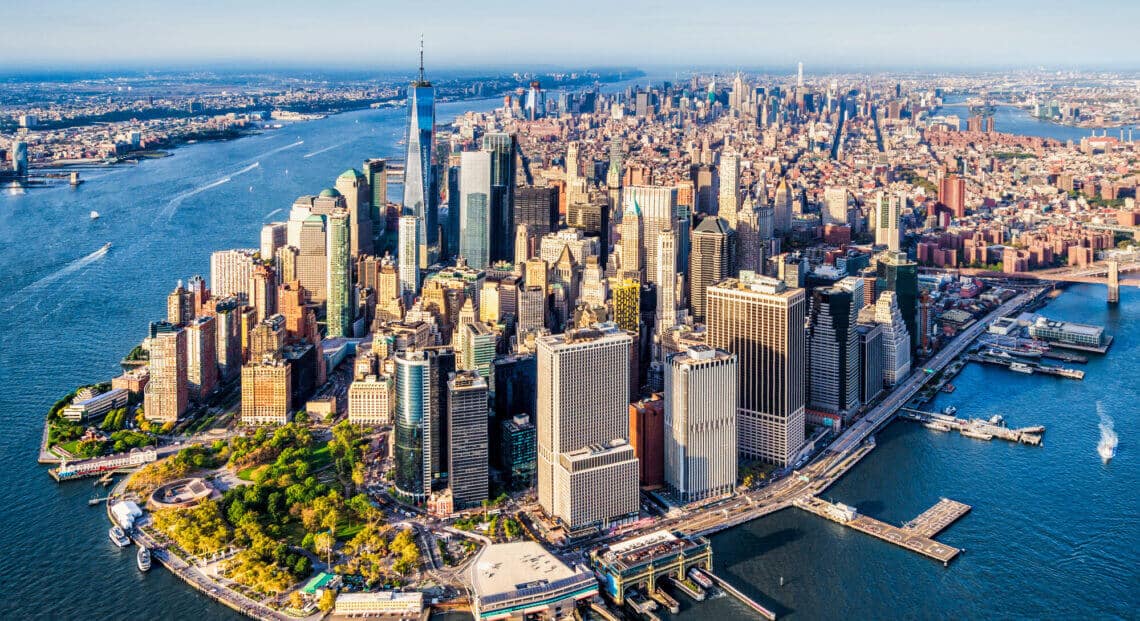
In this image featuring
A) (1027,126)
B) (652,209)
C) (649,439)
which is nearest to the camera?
(649,439)

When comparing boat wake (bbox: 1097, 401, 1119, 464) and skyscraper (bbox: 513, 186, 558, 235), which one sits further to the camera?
skyscraper (bbox: 513, 186, 558, 235)

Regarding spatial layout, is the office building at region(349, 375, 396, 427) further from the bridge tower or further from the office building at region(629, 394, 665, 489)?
the bridge tower

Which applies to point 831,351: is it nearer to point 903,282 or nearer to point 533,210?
point 903,282

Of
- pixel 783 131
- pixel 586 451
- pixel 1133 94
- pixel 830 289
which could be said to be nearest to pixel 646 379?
pixel 830 289

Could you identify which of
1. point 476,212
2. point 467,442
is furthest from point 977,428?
point 476,212

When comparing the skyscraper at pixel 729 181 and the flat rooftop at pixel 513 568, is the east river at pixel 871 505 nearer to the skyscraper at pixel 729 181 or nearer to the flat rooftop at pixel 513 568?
the flat rooftop at pixel 513 568

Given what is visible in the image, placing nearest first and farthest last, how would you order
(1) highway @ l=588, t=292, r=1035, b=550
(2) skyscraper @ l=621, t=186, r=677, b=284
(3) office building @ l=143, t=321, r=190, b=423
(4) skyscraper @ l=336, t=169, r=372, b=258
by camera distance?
(1) highway @ l=588, t=292, r=1035, b=550, (3) office building @ l=143, t=321, r=190, b=423, (2) skyscraper @ l=621, t=186, r=677, b=284, (4) skyscraper @ l=336, t=169, r=372, b=258

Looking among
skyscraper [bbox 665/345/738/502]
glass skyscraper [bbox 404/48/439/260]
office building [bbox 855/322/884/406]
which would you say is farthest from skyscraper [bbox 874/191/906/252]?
skyscraper [bbox 665/345/738/502]
